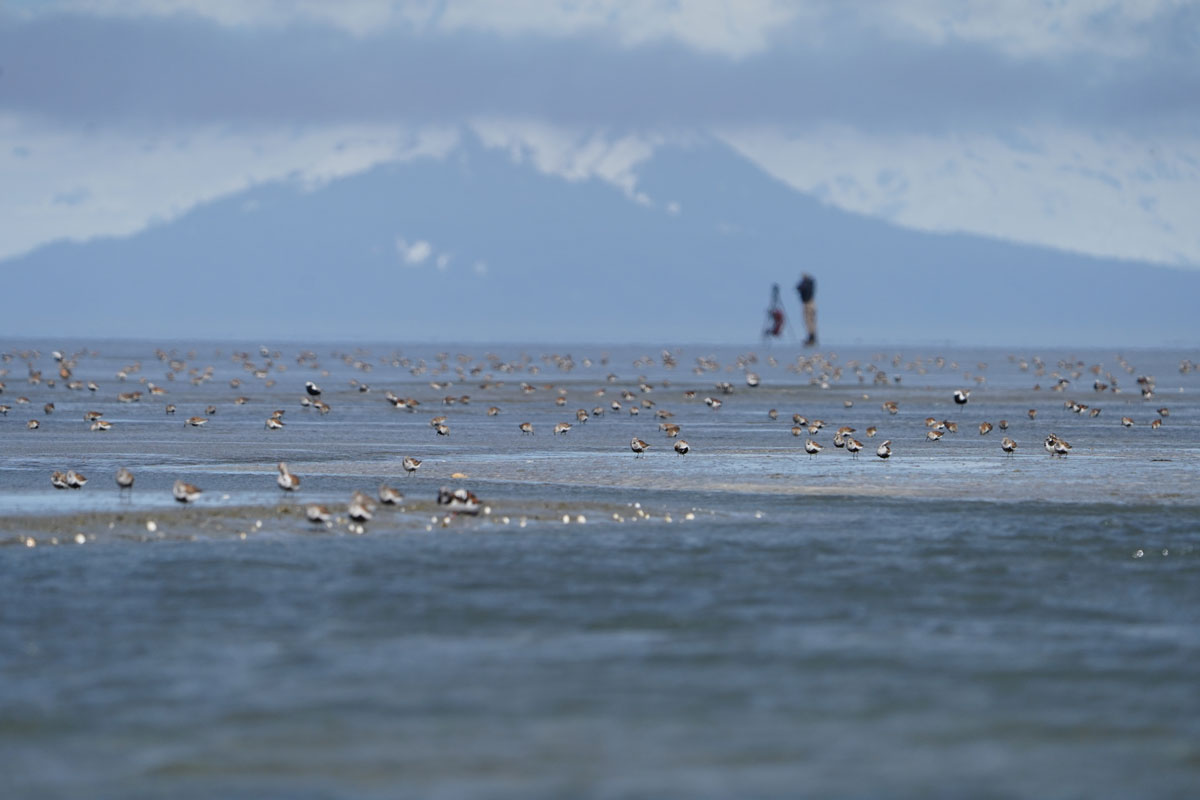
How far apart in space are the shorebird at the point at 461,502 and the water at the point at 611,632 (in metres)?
0.23

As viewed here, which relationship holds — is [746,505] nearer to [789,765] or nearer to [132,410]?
[789,765]

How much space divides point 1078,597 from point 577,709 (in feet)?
17.8

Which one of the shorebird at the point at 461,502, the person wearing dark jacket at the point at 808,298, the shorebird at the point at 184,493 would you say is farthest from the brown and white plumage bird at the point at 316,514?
the person wearing dark jacket at the point at 808,298

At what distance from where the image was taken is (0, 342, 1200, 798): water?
9.95 m

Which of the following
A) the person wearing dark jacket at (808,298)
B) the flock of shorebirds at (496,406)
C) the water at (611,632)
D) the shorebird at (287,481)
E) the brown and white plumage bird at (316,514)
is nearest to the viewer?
the water at (611,632)

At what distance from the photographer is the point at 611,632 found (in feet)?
43.5

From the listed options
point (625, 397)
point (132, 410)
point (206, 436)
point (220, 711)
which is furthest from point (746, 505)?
point (625, 397)

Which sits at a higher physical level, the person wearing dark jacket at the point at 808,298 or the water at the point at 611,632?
the person wearing dark jacket at the point at 808,298

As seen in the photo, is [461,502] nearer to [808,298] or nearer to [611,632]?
[611,632]

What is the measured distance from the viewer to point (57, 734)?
10.5 metres

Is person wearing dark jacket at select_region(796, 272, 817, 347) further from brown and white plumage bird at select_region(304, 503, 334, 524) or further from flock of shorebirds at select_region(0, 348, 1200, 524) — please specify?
brown and white plumage bird at select_region(304, 503, 334, 524)

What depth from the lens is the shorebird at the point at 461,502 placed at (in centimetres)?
1930

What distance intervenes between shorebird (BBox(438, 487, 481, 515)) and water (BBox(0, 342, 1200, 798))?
0.23m

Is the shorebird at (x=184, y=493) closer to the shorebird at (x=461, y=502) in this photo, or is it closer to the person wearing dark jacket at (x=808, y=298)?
the shorebird at (x=461, y=502)
